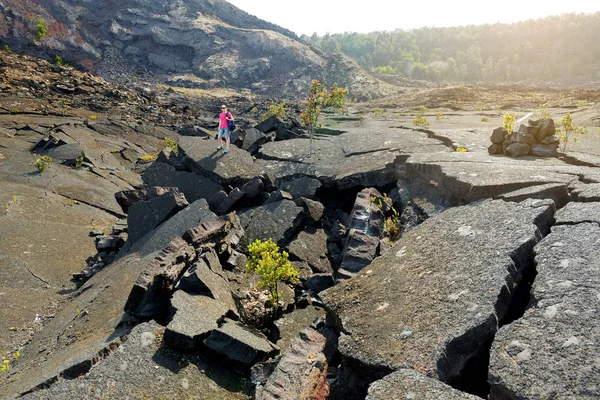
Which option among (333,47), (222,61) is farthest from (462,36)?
(222,61)

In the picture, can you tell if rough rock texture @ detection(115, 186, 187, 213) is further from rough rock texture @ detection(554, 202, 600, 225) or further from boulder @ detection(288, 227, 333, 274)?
rough rock texture @ detection(554, 202, 600, 225)

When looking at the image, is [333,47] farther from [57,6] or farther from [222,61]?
[57,6]

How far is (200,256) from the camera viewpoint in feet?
17.5

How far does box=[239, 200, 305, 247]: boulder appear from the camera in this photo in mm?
6898

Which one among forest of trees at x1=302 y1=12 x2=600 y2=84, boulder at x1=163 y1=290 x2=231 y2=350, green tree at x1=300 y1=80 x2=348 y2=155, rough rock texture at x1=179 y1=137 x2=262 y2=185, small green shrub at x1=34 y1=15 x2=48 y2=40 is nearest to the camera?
boulder at x1=163 y1=290 x2=231 y2=350

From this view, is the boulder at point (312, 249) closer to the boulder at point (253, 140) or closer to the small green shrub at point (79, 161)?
the boulder at point (253, 140)

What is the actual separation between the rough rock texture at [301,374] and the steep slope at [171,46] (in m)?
61.3

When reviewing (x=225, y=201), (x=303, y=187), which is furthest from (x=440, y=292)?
(x=225, y=201)

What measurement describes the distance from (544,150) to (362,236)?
483 centimetres

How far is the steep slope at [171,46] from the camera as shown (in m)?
63.3

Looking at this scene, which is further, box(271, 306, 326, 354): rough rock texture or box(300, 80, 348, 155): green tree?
box(300, 80, 348, 155): green tree

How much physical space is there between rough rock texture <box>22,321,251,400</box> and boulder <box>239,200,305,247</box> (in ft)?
10.4

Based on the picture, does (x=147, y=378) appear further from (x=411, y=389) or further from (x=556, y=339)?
(x=556, y=339)

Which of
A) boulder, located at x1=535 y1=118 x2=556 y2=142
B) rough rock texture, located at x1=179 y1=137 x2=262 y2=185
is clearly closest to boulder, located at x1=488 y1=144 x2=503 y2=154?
boulder, located at x1=535 y1=118 x2=556 y2=142
